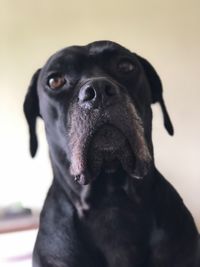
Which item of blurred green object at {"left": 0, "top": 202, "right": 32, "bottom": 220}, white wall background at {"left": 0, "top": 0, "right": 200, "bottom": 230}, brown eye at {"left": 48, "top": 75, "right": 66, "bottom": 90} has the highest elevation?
brown eye at {"left": 48, "top": 75, "right": 66, "bottom": 90}

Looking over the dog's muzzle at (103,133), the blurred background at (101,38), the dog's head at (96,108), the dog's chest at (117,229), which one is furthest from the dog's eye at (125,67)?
the blurred background at (101,38)

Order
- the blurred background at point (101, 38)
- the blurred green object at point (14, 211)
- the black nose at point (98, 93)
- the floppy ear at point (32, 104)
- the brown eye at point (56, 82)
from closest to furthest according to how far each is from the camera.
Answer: the black nose at point (98, 93), the brown eye at point (56, 82), the floppy ear at point (32, 104), the blurred green object at point (14, 211), the blurred background at point (101, 38)

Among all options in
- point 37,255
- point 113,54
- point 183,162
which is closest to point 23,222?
point 183,162

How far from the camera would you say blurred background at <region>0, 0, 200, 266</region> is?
103 inches

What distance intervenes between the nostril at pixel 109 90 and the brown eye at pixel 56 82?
0.46ft

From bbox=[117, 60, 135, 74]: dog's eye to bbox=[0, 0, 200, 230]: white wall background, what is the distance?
5.02 feet

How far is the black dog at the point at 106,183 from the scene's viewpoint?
95 cm

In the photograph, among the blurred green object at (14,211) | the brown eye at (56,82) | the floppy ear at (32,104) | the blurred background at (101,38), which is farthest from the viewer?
the blurred background at (101,38)

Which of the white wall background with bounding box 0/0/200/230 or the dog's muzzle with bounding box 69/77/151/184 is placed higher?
the dog's muzzle with bounding box 69/77/151/184

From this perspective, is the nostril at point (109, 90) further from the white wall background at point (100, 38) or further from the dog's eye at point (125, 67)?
the white wall background at point (100, 38)

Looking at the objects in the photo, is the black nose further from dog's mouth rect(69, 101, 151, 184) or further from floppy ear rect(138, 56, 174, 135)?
floppy ear rect(138, 56, 174, 135)

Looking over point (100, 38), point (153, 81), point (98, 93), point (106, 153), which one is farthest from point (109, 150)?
point (100, 38)

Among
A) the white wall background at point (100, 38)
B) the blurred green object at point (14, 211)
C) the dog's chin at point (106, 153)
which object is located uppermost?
the dog's chin at point (106, 153)

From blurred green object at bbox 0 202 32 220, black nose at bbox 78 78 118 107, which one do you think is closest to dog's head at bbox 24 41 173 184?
black nose at bbox 78 78 118 107
